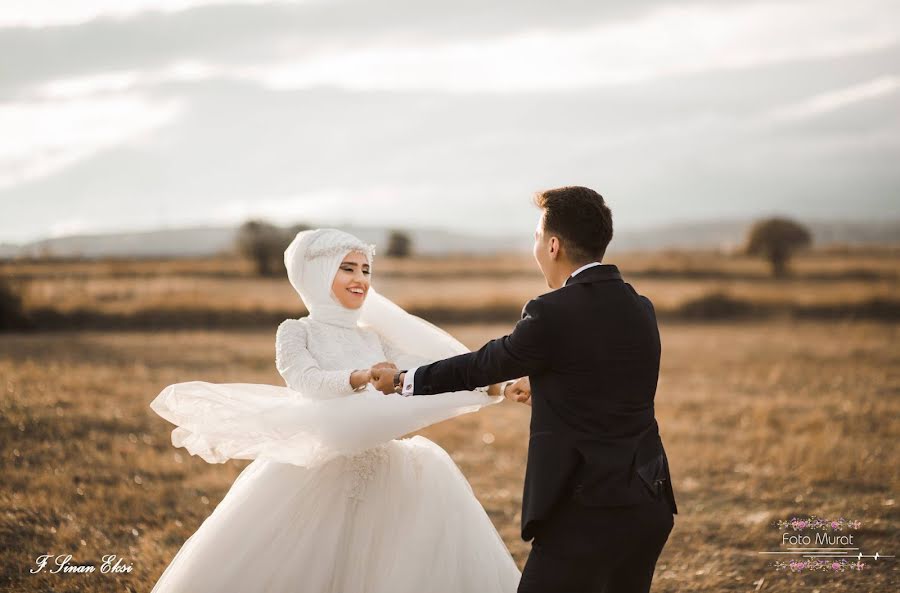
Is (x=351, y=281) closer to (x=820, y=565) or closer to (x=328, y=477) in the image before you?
(x=328, y=477)

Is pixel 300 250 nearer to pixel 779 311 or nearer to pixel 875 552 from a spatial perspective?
pixel 875 552

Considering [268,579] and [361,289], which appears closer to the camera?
[268,579]

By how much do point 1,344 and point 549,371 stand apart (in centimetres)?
1854

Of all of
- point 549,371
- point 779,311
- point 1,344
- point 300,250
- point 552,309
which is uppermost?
point 300,250

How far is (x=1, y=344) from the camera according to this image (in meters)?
18.2

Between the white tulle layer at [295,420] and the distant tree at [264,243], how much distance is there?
33.1 meters

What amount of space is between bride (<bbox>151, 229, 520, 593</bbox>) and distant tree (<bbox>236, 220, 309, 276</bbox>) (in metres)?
33.1

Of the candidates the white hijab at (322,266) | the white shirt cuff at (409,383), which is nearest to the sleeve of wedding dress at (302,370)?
the white hijab at (322,266)

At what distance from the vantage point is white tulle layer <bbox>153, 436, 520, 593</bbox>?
430 cm

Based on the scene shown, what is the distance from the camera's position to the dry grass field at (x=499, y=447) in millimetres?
6434

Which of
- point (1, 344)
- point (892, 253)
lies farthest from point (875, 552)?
point (892, 253)

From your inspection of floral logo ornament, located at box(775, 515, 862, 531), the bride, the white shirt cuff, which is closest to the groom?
the white shirt cuff

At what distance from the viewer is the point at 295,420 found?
434 centimetres

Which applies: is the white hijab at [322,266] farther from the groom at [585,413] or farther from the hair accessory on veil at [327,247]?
the groom at [585,413]
